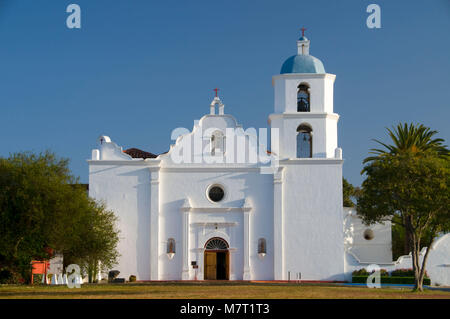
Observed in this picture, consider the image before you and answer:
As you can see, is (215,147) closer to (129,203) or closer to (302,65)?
(129,203)

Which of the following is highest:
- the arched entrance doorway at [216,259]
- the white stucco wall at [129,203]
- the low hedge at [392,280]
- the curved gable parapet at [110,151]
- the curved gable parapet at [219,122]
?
the curved gable parapet at [219,122]

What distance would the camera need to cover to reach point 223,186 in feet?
162

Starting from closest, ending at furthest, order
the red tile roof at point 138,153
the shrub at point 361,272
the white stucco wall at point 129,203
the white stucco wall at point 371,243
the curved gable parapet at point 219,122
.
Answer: the shrub at point 361,272, the white stucco wall at point 129,203, the curved gable parapet at point 219,122, the red tile roof at point 138,153, the white stucco wall at point 371,243

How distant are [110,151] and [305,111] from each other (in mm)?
13551

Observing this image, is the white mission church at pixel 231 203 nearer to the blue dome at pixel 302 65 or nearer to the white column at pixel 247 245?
the white column at pixel 247 245

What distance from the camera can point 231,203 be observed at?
49.1 metres

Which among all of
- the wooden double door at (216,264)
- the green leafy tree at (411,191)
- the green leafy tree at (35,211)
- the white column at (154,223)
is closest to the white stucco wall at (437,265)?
the wooden double door at (216,264)

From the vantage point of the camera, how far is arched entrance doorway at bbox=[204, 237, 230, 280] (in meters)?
49.0

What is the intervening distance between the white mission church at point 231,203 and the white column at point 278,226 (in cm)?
7

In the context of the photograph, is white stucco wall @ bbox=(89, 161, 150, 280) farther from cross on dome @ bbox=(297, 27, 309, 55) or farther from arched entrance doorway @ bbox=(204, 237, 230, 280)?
cross on dome @ bbox=(297, 27, 309, 55)

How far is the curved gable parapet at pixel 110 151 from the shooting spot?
162 ft
